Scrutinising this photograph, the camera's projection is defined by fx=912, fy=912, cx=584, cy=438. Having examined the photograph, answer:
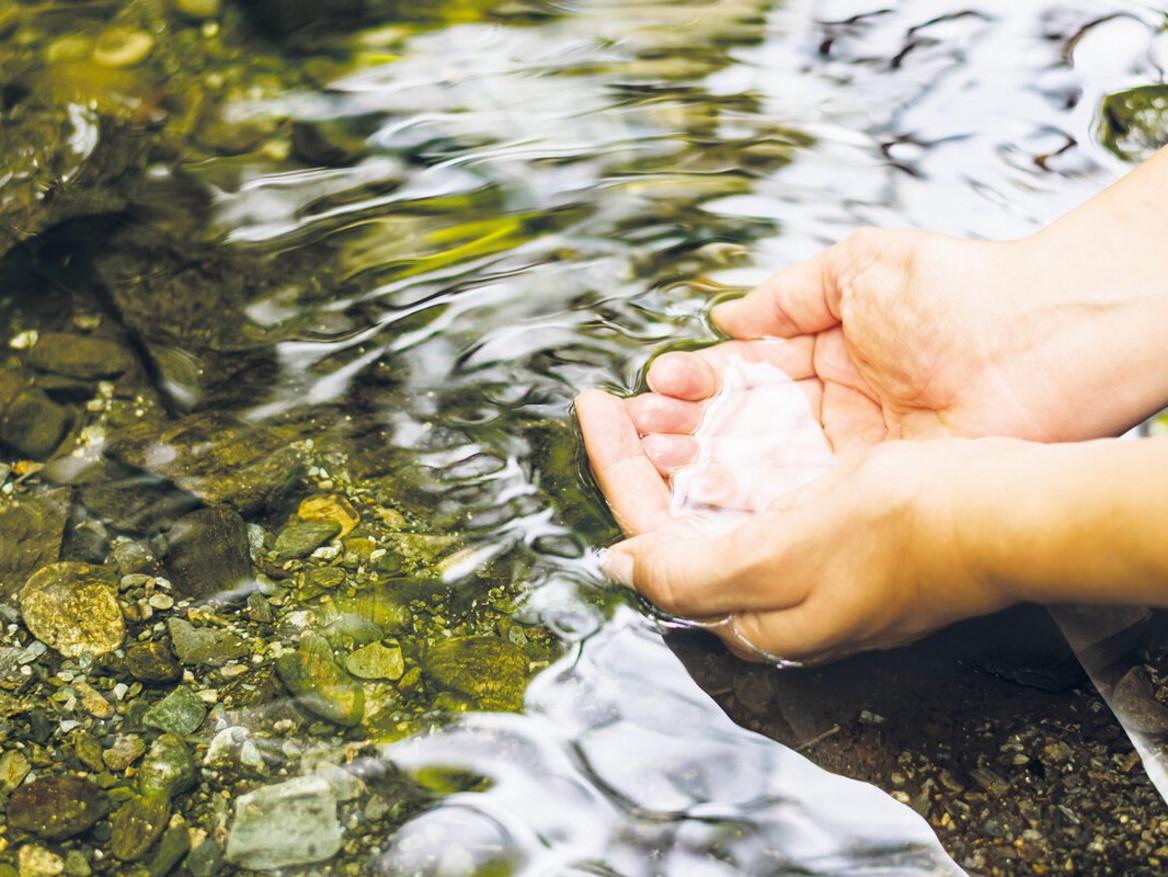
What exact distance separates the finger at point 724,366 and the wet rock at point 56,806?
1786mm

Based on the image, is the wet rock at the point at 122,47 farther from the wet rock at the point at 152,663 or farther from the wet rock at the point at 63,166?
the wet rock at the point at 152,663

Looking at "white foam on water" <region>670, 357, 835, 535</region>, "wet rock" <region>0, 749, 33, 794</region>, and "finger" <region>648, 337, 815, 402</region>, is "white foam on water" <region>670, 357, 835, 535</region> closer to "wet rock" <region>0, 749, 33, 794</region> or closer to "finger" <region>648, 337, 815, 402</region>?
"finger" <region>648, 337, 815, 402</region>

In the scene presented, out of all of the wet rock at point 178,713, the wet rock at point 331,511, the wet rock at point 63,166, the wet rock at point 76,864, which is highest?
the wet rock at point 63,166

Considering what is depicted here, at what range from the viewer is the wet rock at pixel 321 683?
7.43ft

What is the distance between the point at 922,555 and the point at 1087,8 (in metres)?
3.20

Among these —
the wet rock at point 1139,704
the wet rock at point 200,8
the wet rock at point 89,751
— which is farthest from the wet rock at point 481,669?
the wet rock at point 200,8

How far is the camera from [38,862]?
203 cm

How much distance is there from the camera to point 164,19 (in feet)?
13.3

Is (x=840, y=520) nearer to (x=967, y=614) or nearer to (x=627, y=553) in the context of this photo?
(x=967, y=614)

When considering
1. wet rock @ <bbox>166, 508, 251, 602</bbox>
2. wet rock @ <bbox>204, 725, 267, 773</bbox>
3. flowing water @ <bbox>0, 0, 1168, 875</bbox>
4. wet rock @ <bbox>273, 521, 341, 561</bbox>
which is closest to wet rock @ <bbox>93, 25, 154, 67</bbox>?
flowing water @ <bbox>0, 0, 1168, 875</bbox>

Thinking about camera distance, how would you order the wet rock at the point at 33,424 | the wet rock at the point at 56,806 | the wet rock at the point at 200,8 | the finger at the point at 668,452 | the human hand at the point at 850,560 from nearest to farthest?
the human hand at the point at 850,560
the wet rock at the point at 56,806
the finger at the point at 668,452
the wet rock at the point at 33,424
the wet rock at the point at 200,8

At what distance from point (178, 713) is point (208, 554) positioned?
0.46m

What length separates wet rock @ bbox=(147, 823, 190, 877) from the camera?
2.02 meters

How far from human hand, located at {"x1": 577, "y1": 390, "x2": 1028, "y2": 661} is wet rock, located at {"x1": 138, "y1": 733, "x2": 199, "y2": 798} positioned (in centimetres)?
117
